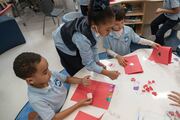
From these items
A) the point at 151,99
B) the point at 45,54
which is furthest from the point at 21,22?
the point at 151,99

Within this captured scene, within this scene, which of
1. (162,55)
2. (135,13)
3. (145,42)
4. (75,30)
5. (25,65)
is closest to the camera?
(25,65)

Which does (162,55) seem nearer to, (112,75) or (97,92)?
(112,75)

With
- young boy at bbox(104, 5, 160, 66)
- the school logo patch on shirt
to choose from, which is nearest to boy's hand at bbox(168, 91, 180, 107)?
young boy at bbox(104, 5, 160, 66)

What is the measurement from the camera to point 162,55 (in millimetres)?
1431

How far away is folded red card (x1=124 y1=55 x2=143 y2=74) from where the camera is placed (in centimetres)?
141

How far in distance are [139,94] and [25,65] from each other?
74 cm

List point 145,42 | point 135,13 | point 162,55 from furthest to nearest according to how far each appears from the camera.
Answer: point 135,13
point 145,42
point 162,55

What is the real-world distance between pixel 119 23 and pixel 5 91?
1838 mm

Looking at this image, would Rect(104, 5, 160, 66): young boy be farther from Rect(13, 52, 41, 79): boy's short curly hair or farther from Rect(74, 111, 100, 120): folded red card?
Rect(13, 52, 41, 79): boy's short curly hair

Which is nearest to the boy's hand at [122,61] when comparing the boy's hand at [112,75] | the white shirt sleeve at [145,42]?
the boy's hand at [112,75]

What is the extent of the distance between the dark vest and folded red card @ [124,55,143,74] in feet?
1.11

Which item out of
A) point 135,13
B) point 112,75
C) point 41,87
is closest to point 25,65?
point 41,87

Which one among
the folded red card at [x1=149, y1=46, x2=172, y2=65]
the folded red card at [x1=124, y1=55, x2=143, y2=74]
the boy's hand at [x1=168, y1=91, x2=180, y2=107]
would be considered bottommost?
the boy's hand at [x1=168, y1=91, x2=180, y2=107]

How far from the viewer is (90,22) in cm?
121
